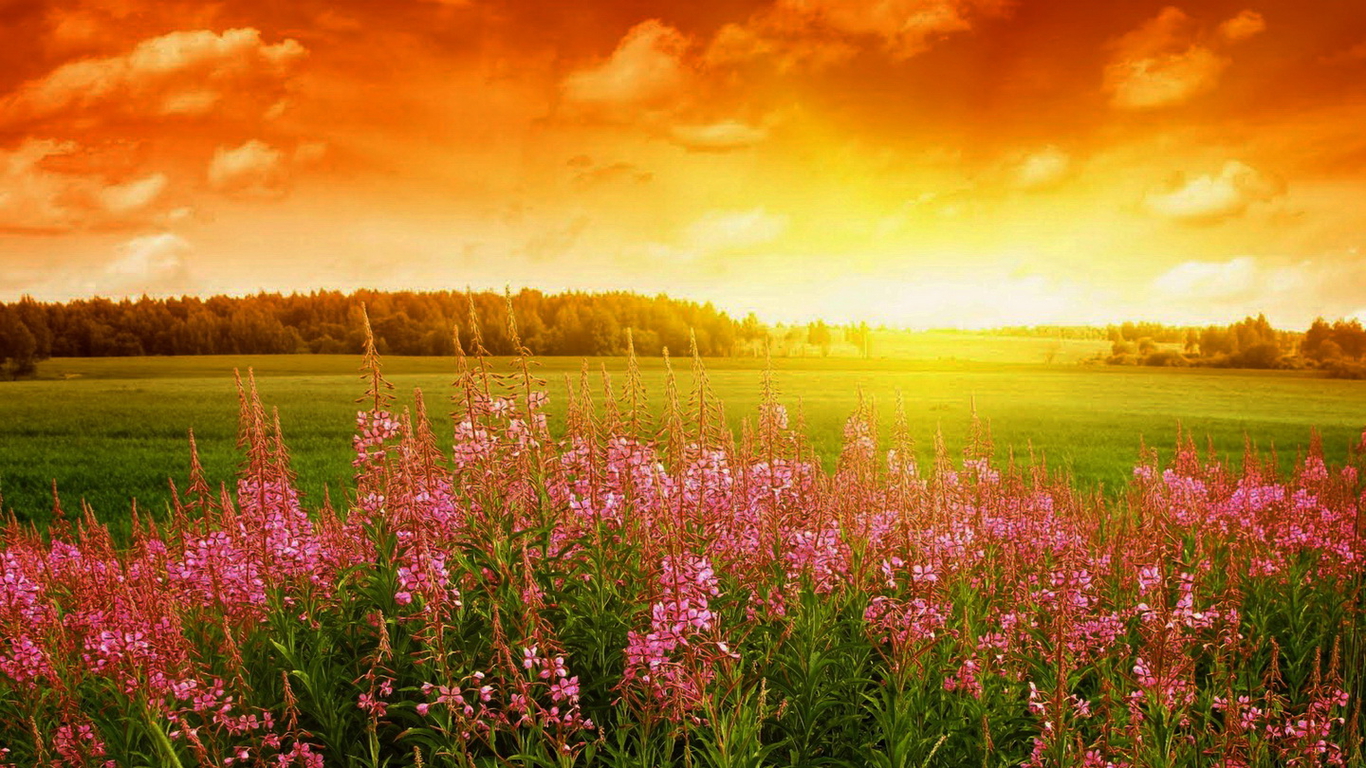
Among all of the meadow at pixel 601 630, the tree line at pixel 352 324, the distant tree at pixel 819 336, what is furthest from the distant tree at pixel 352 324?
the meadow at pixel 601 630

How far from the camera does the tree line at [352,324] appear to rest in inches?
2432

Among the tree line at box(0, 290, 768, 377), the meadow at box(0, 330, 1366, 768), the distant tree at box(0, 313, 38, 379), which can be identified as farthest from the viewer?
the tree line at box(0, 290, 768, 377)

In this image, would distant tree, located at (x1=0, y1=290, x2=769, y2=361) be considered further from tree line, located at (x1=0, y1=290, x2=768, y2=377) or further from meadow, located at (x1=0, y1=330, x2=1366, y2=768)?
meadow, located at (x1=0, y1=330, x2=1366, y2=768)

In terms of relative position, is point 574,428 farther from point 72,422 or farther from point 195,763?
point 72,422

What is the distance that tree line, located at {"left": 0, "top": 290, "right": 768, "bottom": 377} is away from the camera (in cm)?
6178

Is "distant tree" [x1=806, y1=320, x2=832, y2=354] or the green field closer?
the green field

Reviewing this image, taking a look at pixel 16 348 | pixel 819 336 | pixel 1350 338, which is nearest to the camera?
pixel 16 348

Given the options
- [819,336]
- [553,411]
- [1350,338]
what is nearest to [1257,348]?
[1350,338]

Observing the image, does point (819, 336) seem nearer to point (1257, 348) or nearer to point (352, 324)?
point (1257, 348)

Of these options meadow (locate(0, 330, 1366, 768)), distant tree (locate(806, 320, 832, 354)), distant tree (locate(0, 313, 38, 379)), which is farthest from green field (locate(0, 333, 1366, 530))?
distant tree (locate(806, 320, 832, 354))

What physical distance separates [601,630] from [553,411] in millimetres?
12930

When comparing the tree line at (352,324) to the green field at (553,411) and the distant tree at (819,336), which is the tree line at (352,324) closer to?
the green field at (553,411)

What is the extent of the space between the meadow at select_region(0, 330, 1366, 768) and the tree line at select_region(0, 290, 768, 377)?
54.7m

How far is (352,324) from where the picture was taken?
7212 cm
